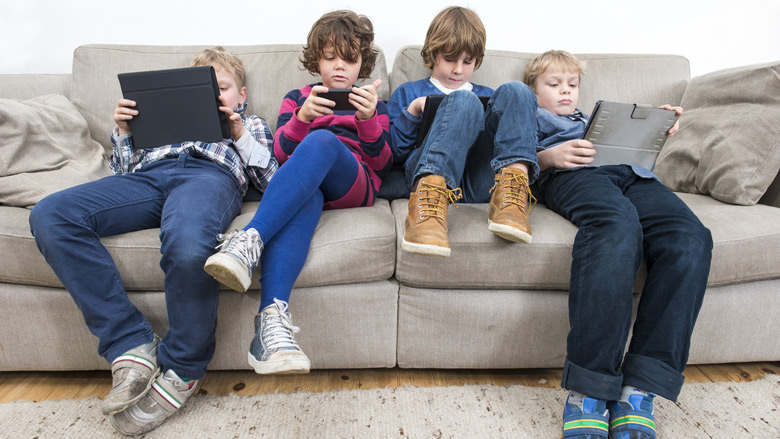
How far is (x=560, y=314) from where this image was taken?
1040 millimetres

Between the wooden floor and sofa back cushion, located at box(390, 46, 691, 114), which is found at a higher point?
sofa back cushion, located at box(390, 46, 691, 114)

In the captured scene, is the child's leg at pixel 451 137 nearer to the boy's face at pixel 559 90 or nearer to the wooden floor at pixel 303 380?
the boy's face at pixel 559 90

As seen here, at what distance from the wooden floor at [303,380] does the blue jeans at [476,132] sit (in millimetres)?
493

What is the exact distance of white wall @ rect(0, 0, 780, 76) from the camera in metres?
1.73

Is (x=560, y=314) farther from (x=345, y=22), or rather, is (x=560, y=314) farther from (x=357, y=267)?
(x=345, y=22)

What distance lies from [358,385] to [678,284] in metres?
0.75

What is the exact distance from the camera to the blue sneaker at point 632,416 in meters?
0.83

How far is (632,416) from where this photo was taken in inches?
33.2

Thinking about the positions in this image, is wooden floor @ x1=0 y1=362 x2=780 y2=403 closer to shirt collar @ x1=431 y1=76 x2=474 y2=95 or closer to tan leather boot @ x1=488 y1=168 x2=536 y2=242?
tan leather boot @ x1=488 y1=168 x2=536 y2=242

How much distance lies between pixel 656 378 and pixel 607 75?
117 cm

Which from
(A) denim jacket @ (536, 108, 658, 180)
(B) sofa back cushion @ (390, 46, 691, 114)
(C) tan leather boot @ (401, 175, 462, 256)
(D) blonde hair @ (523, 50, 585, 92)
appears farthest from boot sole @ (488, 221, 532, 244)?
(B) sofa back cushion @ (390, 46, 691, 114)

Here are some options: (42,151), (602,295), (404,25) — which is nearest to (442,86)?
(404,25)

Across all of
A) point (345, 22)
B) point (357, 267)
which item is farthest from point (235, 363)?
point (345, 22)

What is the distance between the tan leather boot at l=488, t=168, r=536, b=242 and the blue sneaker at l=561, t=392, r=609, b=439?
1.14 ft
